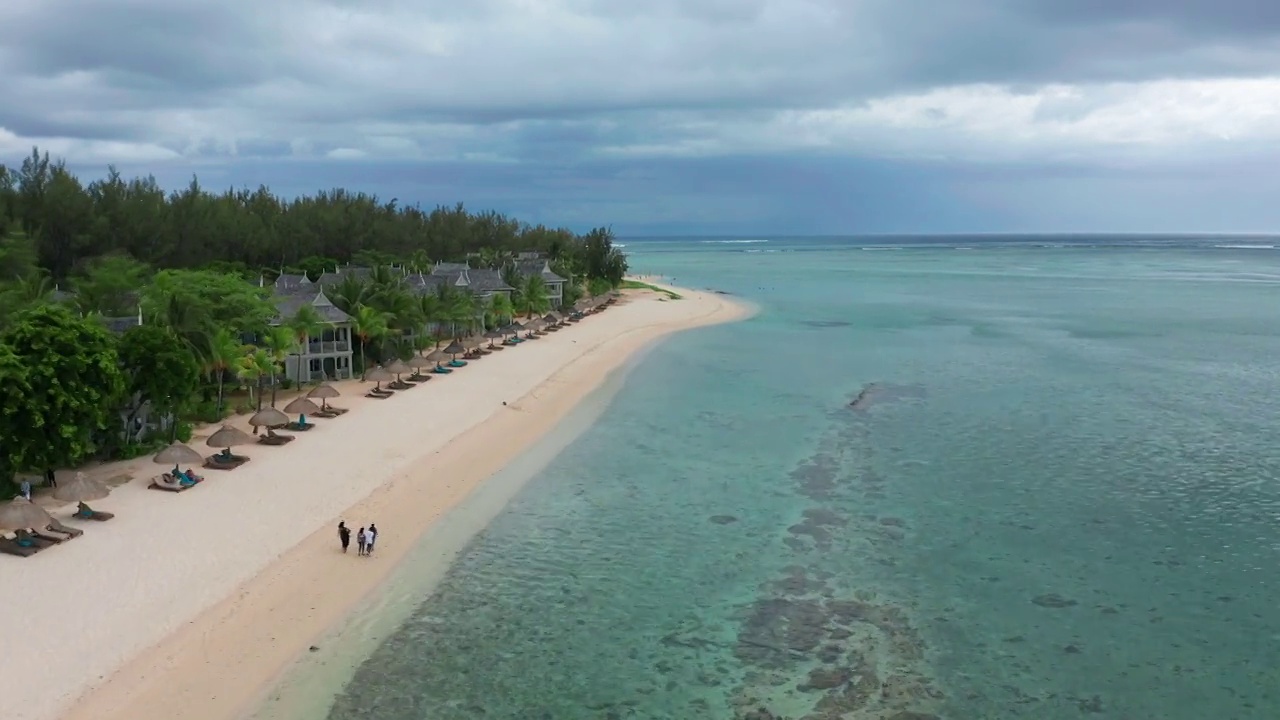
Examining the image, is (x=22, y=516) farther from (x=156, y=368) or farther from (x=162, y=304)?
(x=162, y=304)

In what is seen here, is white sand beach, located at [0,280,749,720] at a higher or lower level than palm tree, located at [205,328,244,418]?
lower

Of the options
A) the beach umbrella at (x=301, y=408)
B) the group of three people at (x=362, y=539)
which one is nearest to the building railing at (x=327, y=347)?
the beach umbrella at (x=301, y=408)

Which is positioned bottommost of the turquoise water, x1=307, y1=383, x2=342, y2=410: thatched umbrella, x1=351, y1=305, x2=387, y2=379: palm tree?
the turquoise water

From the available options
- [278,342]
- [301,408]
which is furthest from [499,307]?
[301,408]

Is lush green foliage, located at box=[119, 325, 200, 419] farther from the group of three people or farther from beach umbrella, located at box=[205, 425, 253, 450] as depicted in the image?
the group of three people

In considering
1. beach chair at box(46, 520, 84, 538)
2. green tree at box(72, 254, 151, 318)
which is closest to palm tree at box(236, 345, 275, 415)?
green tree at box(72, 254, 151, 318)

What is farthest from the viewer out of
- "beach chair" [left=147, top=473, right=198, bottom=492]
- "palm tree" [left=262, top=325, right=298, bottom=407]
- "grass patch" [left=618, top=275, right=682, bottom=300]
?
"grass patch" [left=618, top=275, right=682, bottom=300]

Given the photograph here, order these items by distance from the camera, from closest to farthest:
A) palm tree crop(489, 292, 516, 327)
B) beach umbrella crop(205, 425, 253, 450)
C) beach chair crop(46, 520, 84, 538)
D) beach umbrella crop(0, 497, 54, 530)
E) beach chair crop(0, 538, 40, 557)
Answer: beach umbrella crop(0, 497, 54, 530) → beach chair crop(0, 538, 40, 557) → beach chair crop(46, 520, 84, 538) → beach umbrella crop(205, 425, 253, 450) → palm tree crop(489, 292, 516, 327)
